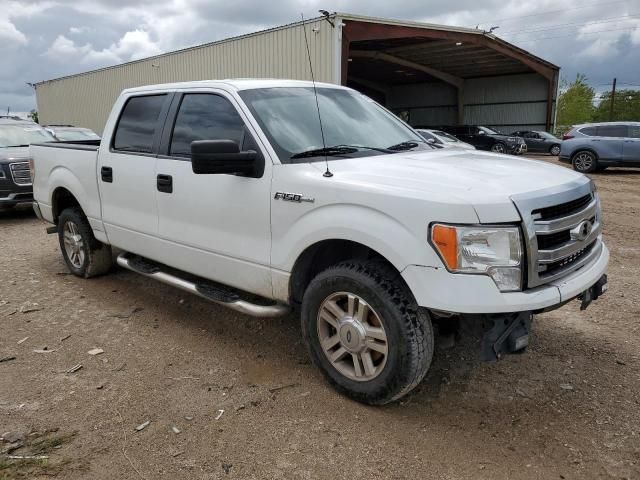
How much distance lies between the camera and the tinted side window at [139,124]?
452 cm

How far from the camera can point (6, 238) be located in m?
8.35

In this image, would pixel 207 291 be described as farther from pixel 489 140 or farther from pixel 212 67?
pixel 489 140

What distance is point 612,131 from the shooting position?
627 inches

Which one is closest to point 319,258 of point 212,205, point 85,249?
point 212,205

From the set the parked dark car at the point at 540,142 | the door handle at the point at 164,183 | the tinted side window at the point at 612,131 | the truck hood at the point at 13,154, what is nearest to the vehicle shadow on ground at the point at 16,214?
the truck hood at the point at 13,154

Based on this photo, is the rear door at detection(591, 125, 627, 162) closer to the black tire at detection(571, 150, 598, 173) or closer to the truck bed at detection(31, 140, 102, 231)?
the black tire at detection(571, 150, 598, 173)

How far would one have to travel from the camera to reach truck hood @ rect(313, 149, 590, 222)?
2703 mm

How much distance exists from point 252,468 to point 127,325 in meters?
2.31

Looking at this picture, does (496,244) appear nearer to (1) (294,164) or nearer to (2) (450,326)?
(2) (450,326)

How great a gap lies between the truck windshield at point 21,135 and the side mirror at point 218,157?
9.26 m

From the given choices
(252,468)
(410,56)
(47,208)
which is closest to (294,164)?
(252,468)

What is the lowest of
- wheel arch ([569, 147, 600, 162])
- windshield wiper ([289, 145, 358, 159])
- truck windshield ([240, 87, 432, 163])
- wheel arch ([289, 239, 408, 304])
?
wheel arch ([569, 147, 600, 162])

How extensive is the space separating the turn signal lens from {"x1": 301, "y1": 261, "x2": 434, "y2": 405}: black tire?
1.21 feet

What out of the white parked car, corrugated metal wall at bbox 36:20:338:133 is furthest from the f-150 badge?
corrugated metal wall at bbox 36:20:338:133
